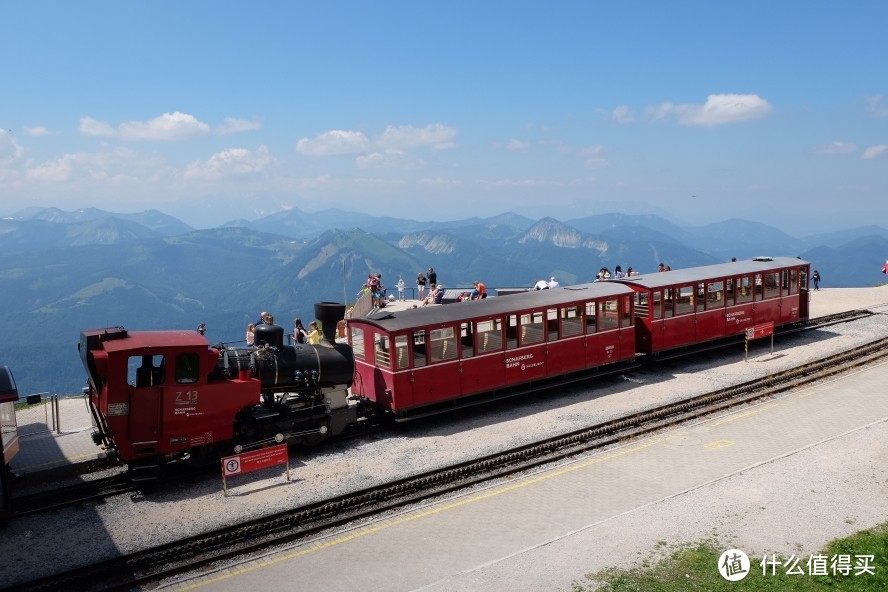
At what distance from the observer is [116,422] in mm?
13266

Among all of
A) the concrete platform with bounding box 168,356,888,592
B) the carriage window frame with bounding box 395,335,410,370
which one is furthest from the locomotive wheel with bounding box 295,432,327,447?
the concrete platform with bounding box 168,356,888,592

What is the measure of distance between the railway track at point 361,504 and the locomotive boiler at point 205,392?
2.95 m

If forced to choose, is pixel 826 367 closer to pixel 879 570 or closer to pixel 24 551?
pixel 879 570

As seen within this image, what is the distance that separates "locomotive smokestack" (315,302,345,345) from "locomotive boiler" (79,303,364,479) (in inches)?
1.0

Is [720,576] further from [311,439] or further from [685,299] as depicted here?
[685,299]

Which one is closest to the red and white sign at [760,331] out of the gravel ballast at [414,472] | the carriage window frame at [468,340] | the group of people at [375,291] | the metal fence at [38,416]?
the gravel ballast at [414,472]

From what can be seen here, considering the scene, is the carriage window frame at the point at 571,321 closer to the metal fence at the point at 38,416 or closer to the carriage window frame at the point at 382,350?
the carriage window frame at the point at 382,350

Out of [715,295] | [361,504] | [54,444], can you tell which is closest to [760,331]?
[715,295]

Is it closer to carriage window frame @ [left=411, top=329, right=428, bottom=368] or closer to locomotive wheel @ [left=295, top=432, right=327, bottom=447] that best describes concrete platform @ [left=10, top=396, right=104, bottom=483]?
locomotive wheel @ [left=295, top=432, right=327, bottom=447]

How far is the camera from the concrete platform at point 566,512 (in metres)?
10.4

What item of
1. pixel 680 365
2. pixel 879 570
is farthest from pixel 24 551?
pixel 680 365

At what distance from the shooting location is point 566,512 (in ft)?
41.0

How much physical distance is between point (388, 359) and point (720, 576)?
31.3 ft

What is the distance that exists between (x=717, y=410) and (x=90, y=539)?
15.6 meters
